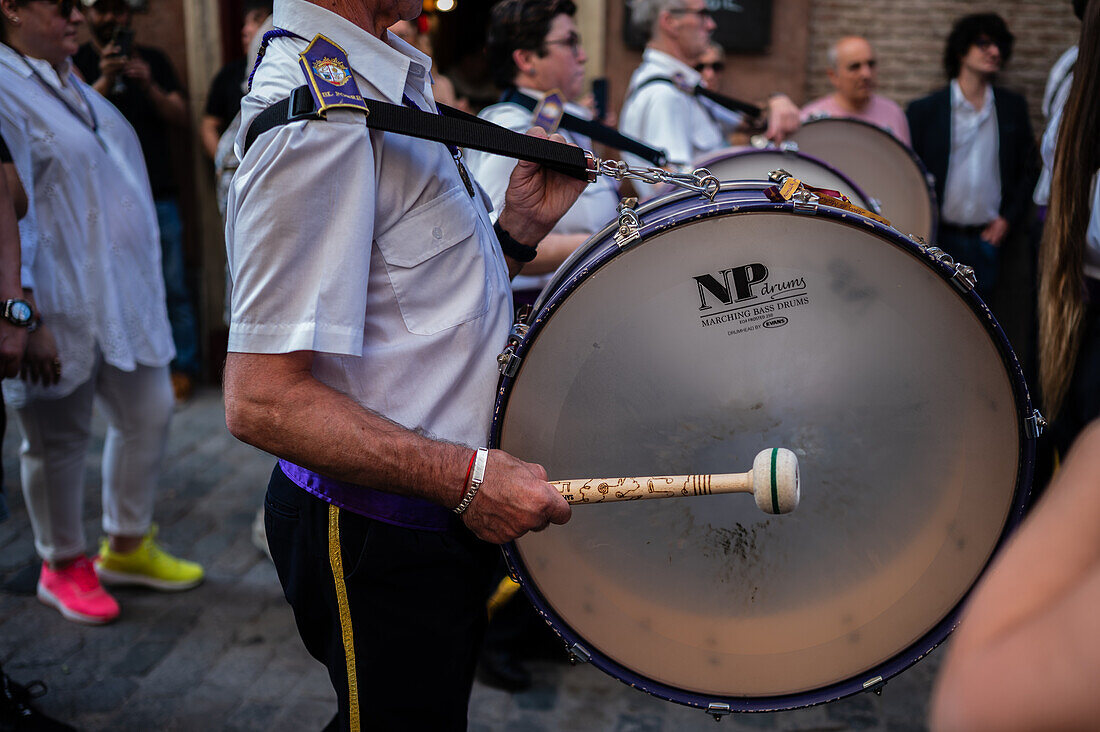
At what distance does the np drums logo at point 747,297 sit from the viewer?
1422 mm

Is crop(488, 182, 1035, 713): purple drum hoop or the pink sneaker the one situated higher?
crop(488, 182, 1035, 713): purple drum hoop

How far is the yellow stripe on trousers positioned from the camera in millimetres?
1452

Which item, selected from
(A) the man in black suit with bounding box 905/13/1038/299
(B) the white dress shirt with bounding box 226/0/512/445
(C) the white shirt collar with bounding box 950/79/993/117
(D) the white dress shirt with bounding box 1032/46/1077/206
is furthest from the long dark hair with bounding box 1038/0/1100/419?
(C) the white shirt collar with bounding box 950/79/993/117

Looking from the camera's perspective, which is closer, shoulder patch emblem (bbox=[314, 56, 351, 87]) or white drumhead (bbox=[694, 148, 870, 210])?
shoulder patch emblem (bbox=[314, 56, 351, 87])

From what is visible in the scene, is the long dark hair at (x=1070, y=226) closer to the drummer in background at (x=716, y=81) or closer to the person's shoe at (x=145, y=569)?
the drummer in background at (x=716, y=81)

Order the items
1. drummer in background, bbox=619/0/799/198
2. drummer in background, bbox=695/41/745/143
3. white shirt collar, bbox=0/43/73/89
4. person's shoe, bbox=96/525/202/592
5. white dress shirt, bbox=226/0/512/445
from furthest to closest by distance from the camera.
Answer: drummer in background, bbox=695/41/745/143, drummer in background, bbox=619/0/799/198, person's shoe, bbox=96/525/202/592, white shirt collar, bbox=0/43/73/89, white dress shirt, bbox=226/0/512/445

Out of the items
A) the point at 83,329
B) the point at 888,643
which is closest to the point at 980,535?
the point at 888,643

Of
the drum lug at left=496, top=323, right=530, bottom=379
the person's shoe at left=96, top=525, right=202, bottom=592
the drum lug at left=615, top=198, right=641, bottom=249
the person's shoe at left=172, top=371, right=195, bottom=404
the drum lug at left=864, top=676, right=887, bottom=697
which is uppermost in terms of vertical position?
the drum lug at left=615, top=198, right=641, bottom=249

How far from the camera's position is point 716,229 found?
4.61ft

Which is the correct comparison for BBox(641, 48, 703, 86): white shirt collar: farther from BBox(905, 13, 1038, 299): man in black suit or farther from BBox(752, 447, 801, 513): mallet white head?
BBox(752, 447, 801, 513): mallet white head

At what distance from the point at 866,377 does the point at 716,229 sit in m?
0.34

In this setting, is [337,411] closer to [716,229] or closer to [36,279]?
[716,229]

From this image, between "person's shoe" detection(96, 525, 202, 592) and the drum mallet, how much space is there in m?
2.64

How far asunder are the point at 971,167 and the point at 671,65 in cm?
245
